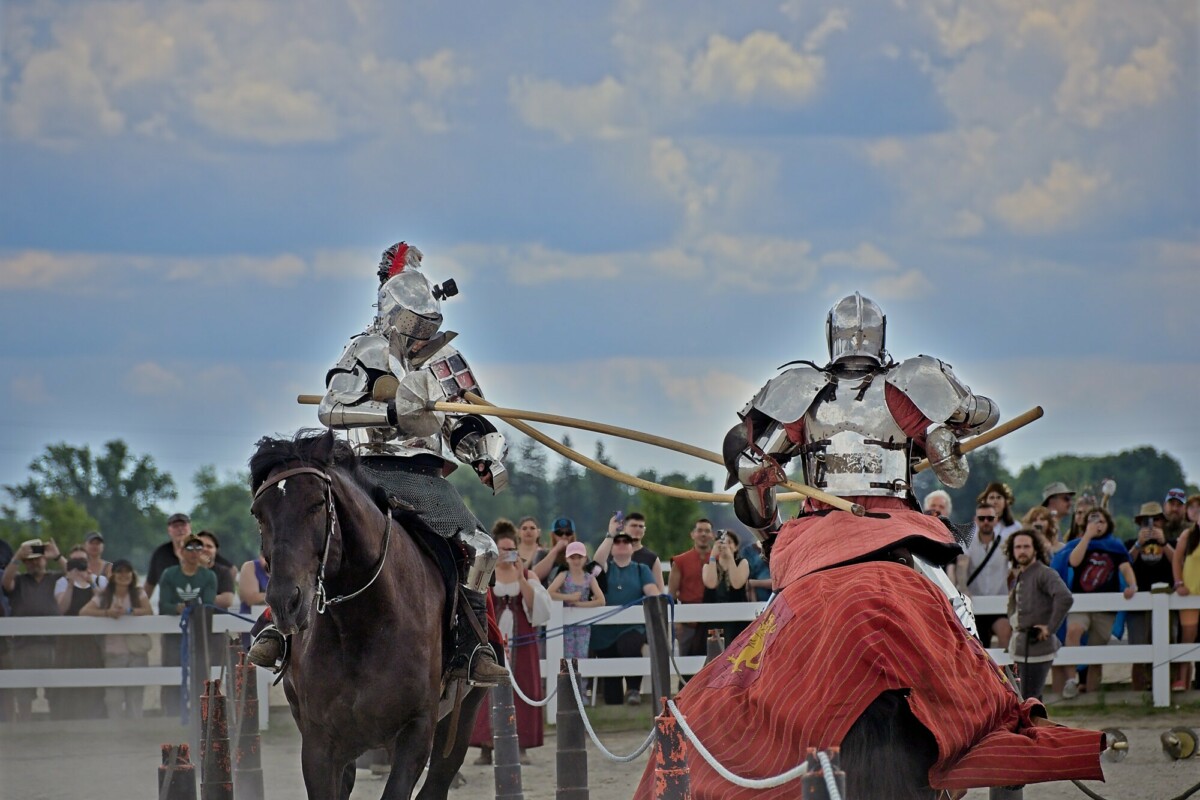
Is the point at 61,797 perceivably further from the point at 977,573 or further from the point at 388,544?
the point at 977,573

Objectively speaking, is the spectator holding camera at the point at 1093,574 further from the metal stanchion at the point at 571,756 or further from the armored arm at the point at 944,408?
the armored arm at the point at 944,408

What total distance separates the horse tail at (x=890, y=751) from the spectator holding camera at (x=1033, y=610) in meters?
5.84

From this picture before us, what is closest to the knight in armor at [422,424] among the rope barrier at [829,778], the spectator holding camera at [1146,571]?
→ the rope barrier at [829,778]

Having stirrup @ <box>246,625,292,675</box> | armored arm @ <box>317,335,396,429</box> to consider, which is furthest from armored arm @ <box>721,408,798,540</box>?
stirrup @ <box>246,625,292,675</box>

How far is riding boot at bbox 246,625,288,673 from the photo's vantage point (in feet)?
22.2

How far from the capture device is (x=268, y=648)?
6793mm

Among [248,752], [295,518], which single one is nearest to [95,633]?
[248,752]

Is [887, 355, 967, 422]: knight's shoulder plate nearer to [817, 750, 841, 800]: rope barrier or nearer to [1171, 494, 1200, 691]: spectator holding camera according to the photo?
[817, 750, 841, 800]: rope barrier

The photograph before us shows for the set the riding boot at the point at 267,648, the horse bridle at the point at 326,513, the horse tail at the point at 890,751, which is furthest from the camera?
the riding boot at the point at 267,648

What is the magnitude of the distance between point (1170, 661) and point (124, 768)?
8.32 m

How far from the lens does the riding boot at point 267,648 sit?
675cm

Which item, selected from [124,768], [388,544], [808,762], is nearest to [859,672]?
[808,762]

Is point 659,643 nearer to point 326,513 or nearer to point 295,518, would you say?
point 326,513

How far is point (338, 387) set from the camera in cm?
750
